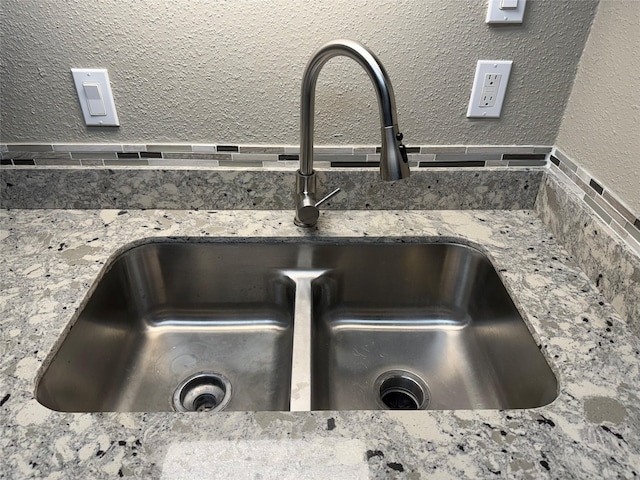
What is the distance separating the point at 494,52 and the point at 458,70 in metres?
0.07

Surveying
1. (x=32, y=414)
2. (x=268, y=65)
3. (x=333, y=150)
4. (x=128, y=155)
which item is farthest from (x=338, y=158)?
(x=32, y=414)

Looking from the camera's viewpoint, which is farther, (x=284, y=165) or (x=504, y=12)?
(x=284, y=165)

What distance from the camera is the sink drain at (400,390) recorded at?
2.80 ft

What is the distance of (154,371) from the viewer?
2.84 ft

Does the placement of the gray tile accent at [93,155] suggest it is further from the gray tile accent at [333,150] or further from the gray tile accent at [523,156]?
the gray tile accent at [523,156]

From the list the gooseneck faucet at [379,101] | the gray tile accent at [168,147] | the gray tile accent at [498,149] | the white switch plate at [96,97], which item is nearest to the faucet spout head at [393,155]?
the gooseneck faucet at [379,101]

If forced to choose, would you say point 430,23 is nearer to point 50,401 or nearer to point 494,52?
point 494,52

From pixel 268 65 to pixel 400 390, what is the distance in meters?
0.66

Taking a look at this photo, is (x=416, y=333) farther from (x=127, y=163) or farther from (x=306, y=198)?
(x=127, y=163)

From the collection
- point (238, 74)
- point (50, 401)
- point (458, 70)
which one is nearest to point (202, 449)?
point (50, 401)

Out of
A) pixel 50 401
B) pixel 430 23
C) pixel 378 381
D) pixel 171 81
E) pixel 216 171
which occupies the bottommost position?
pixel 378 381

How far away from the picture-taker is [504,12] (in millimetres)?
824

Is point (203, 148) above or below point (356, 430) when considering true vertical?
above

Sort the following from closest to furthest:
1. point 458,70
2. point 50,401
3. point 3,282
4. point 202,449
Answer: point 202,449, point 50,401, point 3,282, point 458,70
